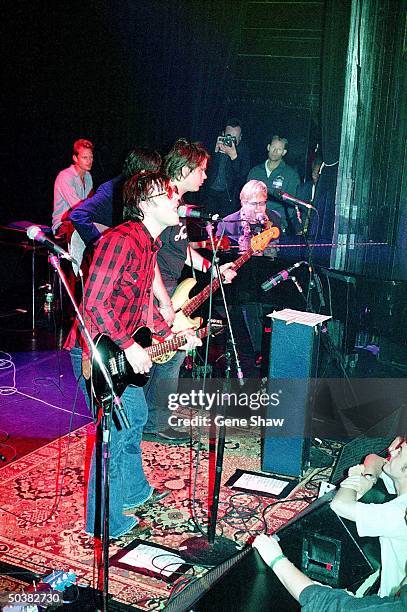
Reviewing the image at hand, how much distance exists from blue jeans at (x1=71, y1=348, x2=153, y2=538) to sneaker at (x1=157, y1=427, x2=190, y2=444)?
1125 mm

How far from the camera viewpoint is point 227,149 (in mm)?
10117

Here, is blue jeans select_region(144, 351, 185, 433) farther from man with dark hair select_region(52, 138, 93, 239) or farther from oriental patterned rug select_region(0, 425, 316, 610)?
man with dark hair select_region(52, 138, 93, 239)

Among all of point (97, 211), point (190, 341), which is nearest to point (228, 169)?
point (97, 211)

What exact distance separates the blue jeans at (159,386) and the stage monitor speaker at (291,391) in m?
0.80

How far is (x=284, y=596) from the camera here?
2764 mm

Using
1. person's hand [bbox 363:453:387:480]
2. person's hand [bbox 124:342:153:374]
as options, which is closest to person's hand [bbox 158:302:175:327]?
person's hand [bbox 124:342:153:374]

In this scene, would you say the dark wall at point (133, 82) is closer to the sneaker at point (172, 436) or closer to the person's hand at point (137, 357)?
the sneaker at point (172, 436)

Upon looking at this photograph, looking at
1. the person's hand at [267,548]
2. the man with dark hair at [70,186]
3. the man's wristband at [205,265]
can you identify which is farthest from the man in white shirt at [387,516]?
the man with dark hair at [70,186]

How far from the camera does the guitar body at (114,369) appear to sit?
337 cm

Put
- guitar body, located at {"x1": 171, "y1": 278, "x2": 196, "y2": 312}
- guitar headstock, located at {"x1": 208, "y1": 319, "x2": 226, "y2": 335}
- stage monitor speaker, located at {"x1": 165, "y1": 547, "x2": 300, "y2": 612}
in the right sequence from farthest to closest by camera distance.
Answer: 1. guitar body, located at {"x1": 171, "y1": 278, "x2": 196, "y2": 312}
2. guitar headstock, located at {"x1": 208, "y1": 319, "x2": 226, "y2": 335}
3. stage monitor speaker, located at {"x1": 165, "y1": 547, "x2": 300, "y2": 612}

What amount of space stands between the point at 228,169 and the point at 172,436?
19.2 ft

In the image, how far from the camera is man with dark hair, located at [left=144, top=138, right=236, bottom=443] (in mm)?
4461

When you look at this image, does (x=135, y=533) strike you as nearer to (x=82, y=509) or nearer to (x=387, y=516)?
(x=82, y=509)

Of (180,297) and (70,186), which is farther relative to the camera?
(70,186)
